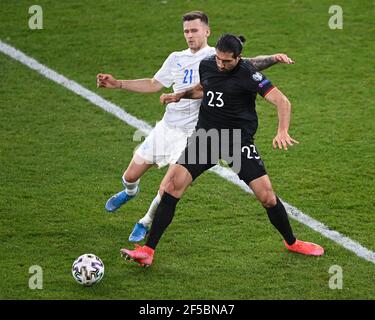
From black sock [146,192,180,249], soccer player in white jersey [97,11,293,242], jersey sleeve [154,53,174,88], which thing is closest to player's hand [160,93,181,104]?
soccer player in white jersey [97,11,293,242]

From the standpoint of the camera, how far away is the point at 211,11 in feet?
49.9

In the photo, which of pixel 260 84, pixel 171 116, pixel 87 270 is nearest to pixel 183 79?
pixel 171 116

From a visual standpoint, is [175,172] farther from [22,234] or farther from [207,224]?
[22,234]

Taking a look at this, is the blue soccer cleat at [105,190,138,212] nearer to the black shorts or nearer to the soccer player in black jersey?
the soccer player in black jersey

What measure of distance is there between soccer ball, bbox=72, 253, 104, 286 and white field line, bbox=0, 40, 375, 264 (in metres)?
2.44

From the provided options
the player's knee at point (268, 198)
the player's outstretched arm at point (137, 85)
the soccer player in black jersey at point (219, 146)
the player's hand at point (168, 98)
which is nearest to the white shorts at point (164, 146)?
the player's outstretched arm at point (137, 85)

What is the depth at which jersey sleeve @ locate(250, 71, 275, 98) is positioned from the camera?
8.68 m

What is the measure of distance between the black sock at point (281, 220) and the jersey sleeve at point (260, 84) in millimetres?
1111

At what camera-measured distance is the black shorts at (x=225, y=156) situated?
8938 millimetres

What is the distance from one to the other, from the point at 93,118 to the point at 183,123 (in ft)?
9.88

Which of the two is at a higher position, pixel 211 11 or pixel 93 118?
pixel 211 11

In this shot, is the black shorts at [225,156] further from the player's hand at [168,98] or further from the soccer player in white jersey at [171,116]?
the soccer player in white jersey at [171,116]
